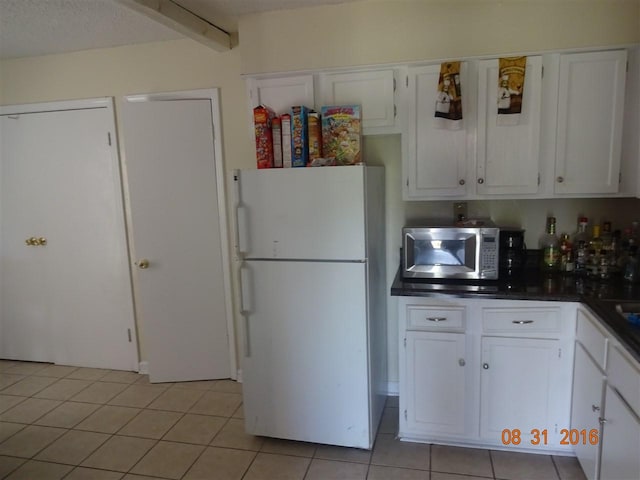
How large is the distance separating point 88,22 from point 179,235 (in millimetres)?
1404

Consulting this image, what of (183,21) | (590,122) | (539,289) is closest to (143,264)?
(183,21)

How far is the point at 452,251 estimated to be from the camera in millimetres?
2283

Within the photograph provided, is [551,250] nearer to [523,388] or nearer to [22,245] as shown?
[523,388]

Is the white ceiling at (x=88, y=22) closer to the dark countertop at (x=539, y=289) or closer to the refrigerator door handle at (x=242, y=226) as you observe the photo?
the refrigerator door handle at (x=242, y=226)

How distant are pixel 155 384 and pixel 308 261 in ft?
5.95

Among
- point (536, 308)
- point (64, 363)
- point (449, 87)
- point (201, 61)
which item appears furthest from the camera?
point (64, 363)

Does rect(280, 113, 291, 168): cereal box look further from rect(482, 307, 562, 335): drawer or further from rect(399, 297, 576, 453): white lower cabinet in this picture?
rect(482, 307, 562, 335): drawer

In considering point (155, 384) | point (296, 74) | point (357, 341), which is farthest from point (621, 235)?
point (155, 384)

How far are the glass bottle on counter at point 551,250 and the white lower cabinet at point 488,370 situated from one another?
1.51ft

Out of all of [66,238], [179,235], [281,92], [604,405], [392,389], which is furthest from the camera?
[66,238]

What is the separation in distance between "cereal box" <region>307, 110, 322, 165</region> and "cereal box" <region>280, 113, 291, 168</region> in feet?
0.39

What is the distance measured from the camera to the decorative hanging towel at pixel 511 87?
7.17 feet

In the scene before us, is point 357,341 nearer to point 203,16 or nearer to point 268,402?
point 268,402

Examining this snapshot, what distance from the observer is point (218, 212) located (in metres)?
3.03
